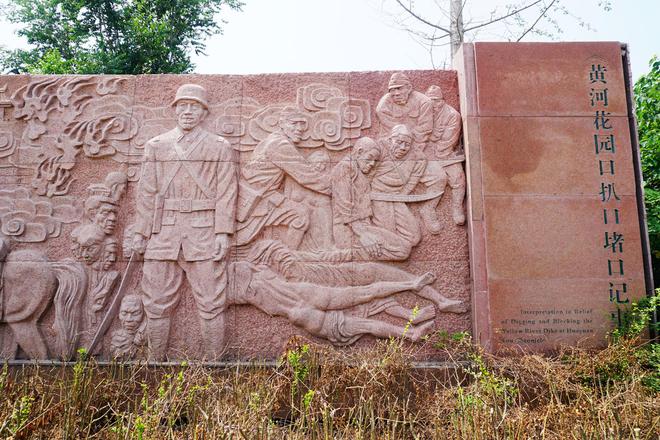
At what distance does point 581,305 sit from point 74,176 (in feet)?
16.8

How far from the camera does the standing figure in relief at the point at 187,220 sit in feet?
15.2

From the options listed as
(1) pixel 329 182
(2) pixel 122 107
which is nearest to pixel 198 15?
(2) pixel 122 107

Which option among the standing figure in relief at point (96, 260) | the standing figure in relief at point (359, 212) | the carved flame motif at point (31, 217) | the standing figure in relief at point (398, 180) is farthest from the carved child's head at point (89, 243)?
the standing figure in relief at point (398, 180)

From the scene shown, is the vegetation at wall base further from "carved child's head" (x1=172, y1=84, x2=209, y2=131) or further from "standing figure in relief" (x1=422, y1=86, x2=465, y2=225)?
"carved child's head" (x1=172, y1=84, x2=209, y2=131)

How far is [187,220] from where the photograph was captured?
478 cm

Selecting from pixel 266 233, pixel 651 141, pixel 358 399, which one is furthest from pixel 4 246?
pixel 651 141

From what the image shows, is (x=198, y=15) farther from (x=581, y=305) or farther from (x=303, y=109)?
(x=581, y=305)

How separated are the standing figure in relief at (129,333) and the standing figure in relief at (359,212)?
2.04 m

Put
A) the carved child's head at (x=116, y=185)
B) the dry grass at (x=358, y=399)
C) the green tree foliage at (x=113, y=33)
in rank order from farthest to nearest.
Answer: the green tree foliage at (x=113, y=33)
the carved child's head at (x=116, y=185)
the dry grass at (x=358, y=399)

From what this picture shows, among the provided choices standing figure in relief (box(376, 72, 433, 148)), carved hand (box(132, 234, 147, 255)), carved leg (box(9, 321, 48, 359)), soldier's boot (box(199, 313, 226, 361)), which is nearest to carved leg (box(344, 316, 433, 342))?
soldier's boot (box(199, 313, 226, 361))

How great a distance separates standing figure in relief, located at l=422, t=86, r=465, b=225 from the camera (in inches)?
190

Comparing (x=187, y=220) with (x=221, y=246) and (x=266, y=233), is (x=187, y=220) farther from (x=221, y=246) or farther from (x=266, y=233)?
(x=266, y=233)

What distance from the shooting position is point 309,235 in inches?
190

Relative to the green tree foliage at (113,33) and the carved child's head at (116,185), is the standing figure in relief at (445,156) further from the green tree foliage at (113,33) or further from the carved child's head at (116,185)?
the green tree foliage at (113,33)
